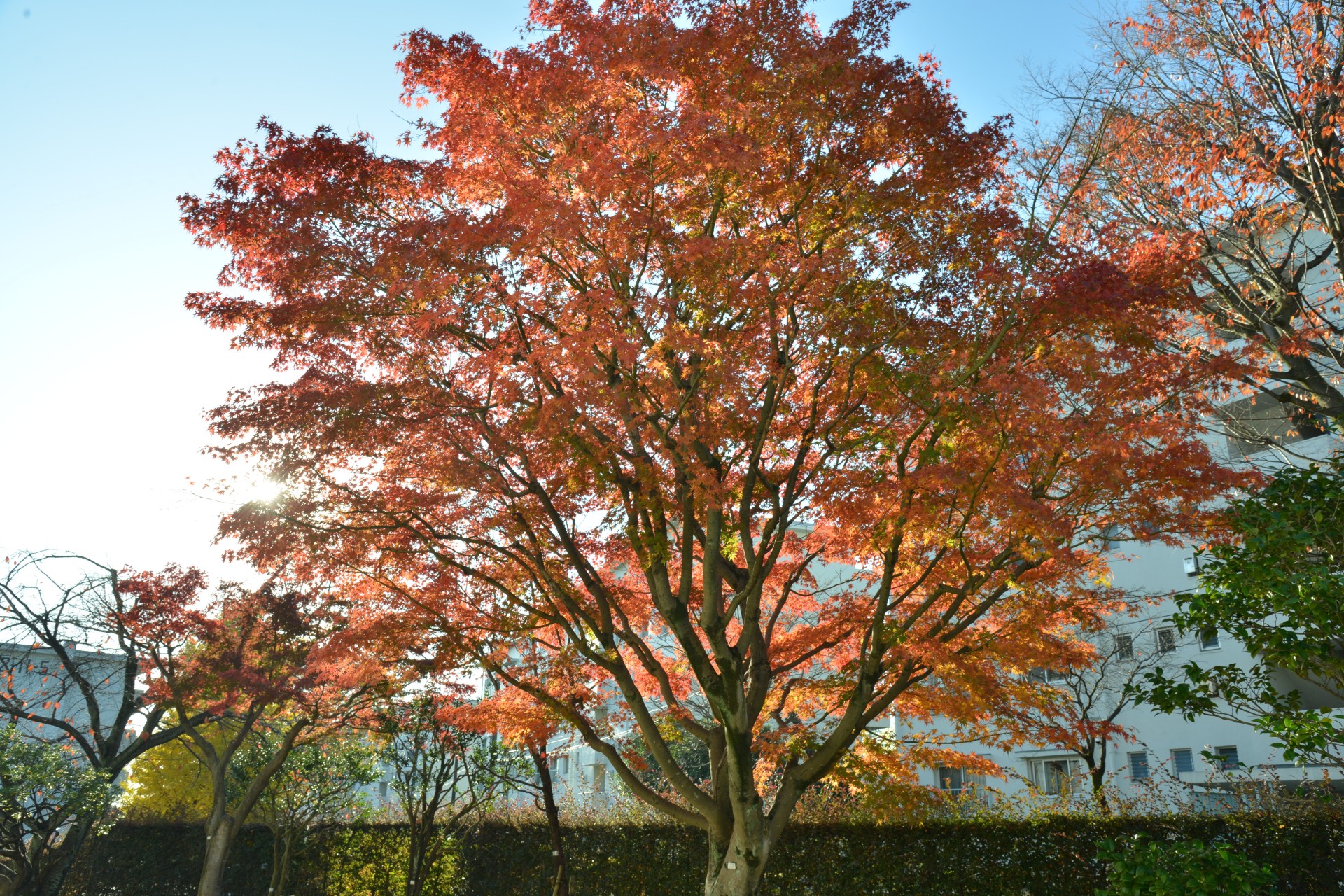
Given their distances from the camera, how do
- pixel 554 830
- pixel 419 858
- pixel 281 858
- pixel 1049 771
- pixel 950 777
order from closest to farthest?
pixel 554 830, pixel 419 858, pixel 281 858, pixel 1049 771, pixel 950 777

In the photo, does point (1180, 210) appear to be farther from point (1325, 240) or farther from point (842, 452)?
point (1325, 240)

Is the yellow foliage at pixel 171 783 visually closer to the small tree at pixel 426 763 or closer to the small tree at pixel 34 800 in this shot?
the small tree at pixel 34 800

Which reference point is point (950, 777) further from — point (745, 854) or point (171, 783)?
point (171, 783)

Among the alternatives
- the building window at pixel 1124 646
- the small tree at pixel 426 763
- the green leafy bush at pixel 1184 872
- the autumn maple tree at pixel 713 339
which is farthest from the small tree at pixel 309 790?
the building window at pixel 1124 646

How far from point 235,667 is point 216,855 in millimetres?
3156

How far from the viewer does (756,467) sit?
288 inches

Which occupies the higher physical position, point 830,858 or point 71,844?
point 830,858

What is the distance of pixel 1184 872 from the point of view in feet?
16.4

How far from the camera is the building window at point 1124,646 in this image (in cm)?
1695

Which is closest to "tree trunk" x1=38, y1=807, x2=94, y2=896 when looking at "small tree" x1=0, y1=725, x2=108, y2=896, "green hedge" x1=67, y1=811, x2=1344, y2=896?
"small tree" x1=0, y1=725, x2=108, y2=896

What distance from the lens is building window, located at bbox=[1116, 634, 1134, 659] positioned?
16953 millimetres

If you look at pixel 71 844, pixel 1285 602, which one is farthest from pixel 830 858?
pixel 71 844

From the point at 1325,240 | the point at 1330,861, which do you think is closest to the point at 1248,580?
the point at 1330,861

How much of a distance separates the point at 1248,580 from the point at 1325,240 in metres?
15.2
